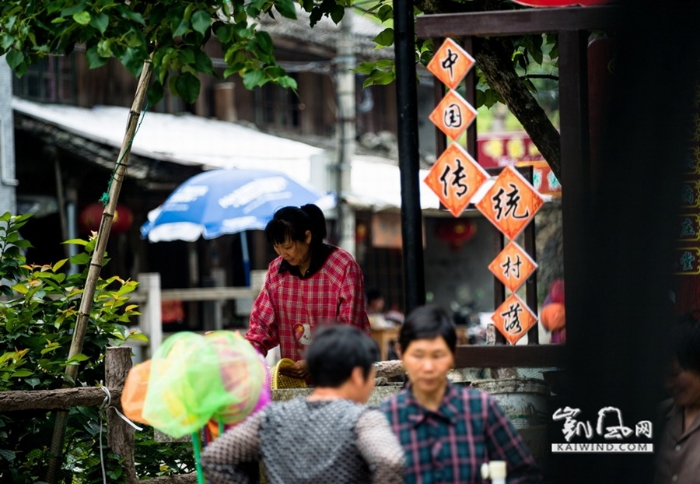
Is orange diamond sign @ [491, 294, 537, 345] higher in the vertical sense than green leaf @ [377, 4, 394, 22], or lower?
lower

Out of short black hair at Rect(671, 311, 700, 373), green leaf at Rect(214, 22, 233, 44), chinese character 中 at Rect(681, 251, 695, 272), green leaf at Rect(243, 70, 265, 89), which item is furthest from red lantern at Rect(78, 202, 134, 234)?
short black hair at Rect(671, 311, 700, 373)

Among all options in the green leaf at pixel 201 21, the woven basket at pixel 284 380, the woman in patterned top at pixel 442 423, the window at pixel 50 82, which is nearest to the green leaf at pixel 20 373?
the woven basket at pixel 284 380

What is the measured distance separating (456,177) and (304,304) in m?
1.84

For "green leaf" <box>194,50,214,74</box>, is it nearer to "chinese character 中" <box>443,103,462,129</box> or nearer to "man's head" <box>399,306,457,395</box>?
"chinese character 中" <box>443,103,462,129</box>

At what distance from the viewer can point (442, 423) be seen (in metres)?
3.90

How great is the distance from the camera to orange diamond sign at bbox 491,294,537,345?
4.66 meters

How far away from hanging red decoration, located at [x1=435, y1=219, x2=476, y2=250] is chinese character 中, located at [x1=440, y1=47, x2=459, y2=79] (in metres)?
19.3

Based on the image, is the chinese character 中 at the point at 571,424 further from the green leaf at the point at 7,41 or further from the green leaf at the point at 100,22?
the green leaf at the point at 7,41

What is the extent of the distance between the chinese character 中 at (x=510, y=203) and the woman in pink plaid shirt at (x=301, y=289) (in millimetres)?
1612

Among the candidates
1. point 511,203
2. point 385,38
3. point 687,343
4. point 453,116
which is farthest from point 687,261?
point 385,38

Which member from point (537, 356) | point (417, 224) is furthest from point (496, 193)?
point (537, 356)

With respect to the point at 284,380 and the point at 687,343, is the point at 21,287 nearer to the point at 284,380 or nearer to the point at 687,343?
the point at 284,380

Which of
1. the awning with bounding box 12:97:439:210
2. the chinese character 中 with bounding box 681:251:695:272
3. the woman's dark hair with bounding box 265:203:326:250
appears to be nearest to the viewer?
the chinese character 中 with bounding box 681:251:695:272

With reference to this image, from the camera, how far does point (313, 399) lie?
393 cm
